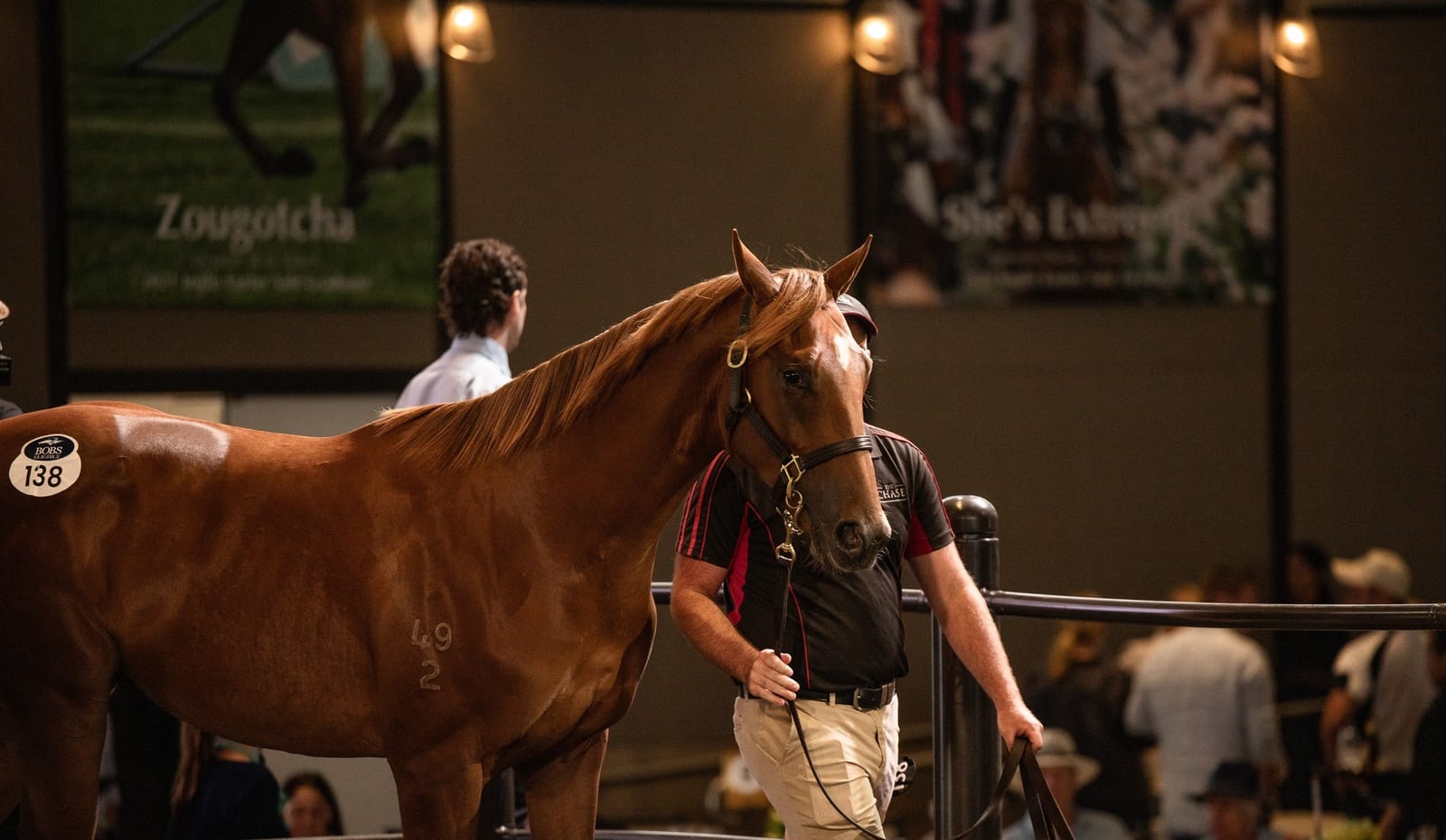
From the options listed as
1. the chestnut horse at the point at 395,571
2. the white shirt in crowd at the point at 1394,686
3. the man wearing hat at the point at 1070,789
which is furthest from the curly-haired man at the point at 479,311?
the man wearing hat at the point at 1070,789

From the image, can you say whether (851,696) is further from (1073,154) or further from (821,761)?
(1073,154)

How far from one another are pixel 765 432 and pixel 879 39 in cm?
629

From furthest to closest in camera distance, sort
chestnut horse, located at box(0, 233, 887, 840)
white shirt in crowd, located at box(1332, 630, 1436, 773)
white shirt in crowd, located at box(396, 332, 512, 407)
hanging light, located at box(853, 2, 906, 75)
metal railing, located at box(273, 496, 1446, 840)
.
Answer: hanging light, located at box(853, 2, 906, 75) → white shirt in crowd, located at box(1332, 630, 1436, 773) → white shirt in crowd, located at box(396, 332, 512, 407) → metal railing, located at box(273, 496, 1446, 840) → chestnut horse, located at box(0, 233, 887, 840)

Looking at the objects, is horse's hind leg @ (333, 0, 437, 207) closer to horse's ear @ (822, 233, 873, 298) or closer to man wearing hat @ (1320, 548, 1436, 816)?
man wearing hat @ (1320, 548, 1436, 816)

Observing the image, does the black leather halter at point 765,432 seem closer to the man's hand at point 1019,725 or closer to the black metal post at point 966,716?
the man's hand at point 1019,725

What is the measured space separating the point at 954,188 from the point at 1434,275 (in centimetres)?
311

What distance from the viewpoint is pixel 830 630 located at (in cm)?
245

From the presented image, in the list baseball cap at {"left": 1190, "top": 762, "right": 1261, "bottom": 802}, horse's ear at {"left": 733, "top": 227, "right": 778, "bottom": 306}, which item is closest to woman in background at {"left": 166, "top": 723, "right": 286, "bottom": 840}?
horse's ear at {"left": 733, "top": 227, "right": 778, "bottom": 306}

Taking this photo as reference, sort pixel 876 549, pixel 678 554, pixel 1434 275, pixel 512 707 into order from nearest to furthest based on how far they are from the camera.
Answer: pixel 876 549, pixel 512 707, pixel 678 554, pixel 1434 275

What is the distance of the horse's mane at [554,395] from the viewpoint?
230cm

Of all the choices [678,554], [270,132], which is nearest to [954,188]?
[270,132]

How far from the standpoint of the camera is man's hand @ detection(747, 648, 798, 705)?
228 centimetres

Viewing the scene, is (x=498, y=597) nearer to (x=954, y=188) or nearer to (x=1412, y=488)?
(x=954, y=188)

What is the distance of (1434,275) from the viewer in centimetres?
875
